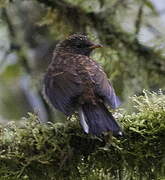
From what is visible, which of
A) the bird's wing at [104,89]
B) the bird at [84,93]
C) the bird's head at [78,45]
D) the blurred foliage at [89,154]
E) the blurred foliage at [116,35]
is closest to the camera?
the blurred foliage at [89,154]

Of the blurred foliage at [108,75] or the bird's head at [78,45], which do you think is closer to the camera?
the blurred foliage at [108,75]

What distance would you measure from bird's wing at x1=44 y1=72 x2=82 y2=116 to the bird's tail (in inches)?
4.5

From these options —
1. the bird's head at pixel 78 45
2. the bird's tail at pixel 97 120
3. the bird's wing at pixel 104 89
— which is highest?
the bird's head at pixel 78 45

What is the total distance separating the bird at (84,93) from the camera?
13.2ft

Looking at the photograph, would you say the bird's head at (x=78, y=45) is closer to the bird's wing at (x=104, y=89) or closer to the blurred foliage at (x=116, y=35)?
the blurred foliage at (x=116, y=35)

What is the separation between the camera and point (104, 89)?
448 centimetres

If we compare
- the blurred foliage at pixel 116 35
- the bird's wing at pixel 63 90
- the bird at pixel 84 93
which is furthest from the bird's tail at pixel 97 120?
the blurred foliage at pixel 116 35

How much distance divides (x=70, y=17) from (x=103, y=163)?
3.22 meters

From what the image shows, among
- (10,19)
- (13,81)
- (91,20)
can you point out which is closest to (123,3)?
(91,20)

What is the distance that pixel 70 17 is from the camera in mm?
6832

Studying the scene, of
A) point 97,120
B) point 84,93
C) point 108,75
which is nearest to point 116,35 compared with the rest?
point 108,75

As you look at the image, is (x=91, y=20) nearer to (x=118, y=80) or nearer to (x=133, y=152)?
(x=118, y=80)

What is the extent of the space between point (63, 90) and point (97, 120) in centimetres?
52

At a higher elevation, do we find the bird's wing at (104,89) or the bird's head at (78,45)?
the bird's head at (78,45)
